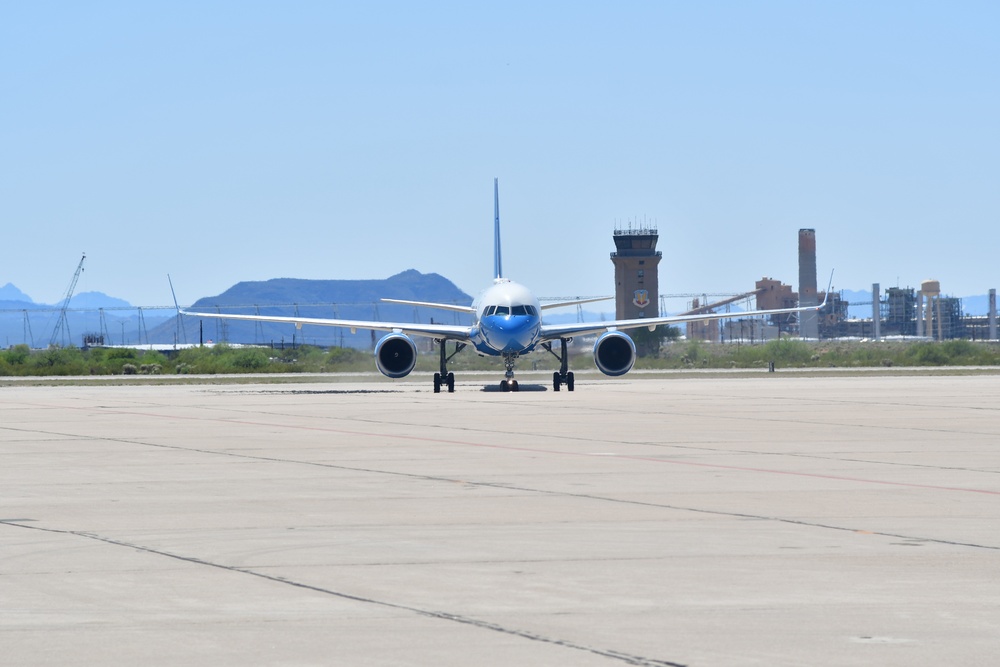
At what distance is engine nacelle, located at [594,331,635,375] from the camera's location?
4816 cm

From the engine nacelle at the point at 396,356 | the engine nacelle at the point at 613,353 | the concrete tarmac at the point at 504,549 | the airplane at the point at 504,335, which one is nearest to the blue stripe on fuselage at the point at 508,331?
the airplane at the point at 504,335

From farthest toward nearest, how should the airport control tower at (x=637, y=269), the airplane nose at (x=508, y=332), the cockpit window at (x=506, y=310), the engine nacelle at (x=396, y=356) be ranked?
1. the airport control tower at (x=637, y=269)
2. the engine nacelle at (x=396, y=356)
3. the cockpit window at (x=506, y=310)
4. the airplane nose at (x=508, y=332)

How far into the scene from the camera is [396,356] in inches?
1849

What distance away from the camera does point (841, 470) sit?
16672 millimetres

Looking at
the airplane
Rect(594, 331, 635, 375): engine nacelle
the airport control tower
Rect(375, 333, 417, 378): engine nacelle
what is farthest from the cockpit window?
the airport control tower

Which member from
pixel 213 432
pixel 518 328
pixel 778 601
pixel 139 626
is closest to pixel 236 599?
pixel 139 626

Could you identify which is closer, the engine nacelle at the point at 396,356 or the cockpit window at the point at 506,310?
the cockpit window at the point at 506,310

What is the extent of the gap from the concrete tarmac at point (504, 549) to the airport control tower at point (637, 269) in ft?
515

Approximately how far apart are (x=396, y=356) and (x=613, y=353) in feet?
24.9

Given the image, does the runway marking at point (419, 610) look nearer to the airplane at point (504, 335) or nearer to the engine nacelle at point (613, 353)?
the airplane at point (504, 335)

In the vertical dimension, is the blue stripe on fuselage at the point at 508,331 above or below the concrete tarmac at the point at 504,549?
above

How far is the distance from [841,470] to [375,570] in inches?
340

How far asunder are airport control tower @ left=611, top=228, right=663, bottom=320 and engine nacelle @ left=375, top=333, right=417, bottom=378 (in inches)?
5278

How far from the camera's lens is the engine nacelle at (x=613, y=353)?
158 ft
